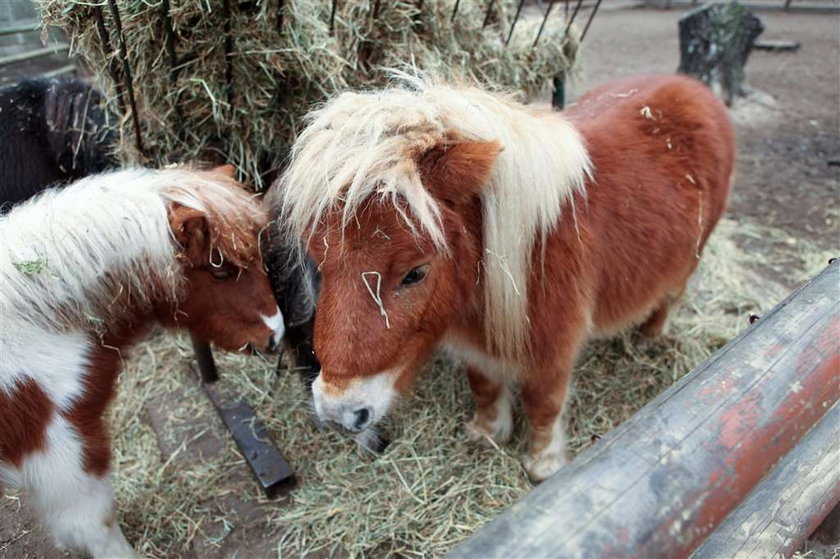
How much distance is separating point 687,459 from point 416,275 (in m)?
1.03

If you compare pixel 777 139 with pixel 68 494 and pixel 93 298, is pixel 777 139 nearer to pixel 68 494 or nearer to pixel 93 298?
pixel 93 298

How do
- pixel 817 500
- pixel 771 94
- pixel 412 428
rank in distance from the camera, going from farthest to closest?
pixel 771 94
pixel 412 428
pixel 817 500

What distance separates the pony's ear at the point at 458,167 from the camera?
1.73 m

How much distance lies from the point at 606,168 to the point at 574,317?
677mm

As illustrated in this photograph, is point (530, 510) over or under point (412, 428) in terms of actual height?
over

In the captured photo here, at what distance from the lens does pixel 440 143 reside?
1822mm

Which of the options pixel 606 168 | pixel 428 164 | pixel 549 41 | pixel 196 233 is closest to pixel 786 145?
pixel 549 41

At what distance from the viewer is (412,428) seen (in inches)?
122

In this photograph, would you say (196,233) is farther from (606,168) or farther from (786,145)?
(786,145)

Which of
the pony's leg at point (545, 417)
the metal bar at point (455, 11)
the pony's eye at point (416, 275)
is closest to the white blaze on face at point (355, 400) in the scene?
the pony's eye at point (416, 275)

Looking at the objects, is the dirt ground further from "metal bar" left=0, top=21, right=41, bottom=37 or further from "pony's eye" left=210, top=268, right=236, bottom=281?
"metal bar" left=0, top=21, right=41, bottom=37

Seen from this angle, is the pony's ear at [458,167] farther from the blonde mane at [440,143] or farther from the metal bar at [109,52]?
the metal bar at [109,52]

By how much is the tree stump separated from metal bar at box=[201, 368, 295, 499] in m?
6.89

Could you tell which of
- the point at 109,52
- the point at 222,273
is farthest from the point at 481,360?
the point at 109,52
